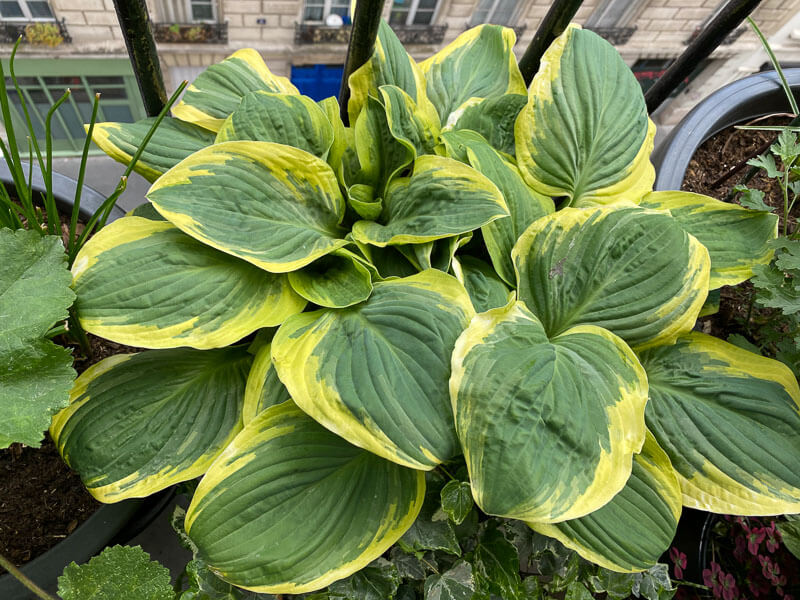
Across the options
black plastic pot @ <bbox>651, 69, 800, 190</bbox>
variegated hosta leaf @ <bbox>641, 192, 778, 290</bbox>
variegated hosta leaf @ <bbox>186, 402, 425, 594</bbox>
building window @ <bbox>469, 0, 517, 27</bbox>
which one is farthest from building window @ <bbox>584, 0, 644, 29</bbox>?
variegated hosta leaf @ <bbox>186, 402, 425, 594</bbox>

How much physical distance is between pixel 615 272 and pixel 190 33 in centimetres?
156

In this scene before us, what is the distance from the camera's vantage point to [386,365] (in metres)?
0.48

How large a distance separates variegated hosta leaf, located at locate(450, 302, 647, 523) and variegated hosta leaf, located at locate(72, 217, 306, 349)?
0.21 metres

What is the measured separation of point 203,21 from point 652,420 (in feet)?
5.52

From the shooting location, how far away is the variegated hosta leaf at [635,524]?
0.50 m

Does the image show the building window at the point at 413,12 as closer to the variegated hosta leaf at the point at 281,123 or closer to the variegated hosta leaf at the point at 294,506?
the variegated hosta leaf at the point at 281,123

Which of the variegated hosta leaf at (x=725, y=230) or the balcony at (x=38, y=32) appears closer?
the variegated hosta leaf at (x=725, y=230)

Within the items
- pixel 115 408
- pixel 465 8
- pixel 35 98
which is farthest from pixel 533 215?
pixel 465 8

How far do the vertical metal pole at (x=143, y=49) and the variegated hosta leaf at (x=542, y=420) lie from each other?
452mm

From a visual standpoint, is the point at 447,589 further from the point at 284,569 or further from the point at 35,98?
the point at 35,98

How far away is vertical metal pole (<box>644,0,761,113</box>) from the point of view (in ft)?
2.08

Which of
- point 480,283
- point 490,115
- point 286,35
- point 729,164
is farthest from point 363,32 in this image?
→ point 286,35

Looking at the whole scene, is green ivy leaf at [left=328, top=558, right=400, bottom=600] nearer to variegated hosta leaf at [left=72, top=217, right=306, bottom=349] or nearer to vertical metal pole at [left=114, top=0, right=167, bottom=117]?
variegated hosta leaf at [left=72, top=217, right=306, bottom=349]

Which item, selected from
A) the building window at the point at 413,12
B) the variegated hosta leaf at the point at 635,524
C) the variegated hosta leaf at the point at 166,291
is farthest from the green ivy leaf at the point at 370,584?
the building window at the point at 413,12
